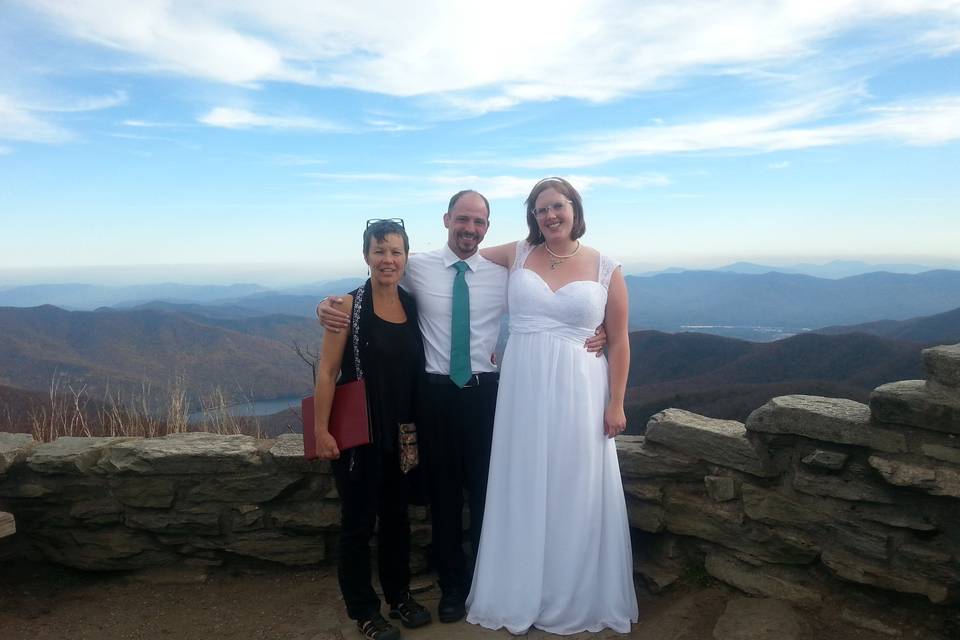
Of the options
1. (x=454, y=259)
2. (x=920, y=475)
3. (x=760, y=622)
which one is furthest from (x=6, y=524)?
(x=920, y=475)

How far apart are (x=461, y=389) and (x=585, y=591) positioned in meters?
1.23

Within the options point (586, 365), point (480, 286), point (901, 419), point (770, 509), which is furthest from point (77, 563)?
point (901, 419)

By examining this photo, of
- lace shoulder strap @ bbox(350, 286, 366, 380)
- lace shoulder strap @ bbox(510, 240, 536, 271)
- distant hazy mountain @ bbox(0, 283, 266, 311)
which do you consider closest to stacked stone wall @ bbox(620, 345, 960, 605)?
lace shoulder strap @ bbox(510, 240, 536, 271)

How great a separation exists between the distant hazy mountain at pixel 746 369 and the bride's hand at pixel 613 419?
677 cm

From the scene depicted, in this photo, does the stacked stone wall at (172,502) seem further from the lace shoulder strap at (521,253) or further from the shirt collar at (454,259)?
the lace shoulder strap at (521,253)

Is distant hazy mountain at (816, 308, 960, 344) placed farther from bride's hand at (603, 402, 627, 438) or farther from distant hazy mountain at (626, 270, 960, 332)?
distant hazy mountain at (626, 270, 960, 332)

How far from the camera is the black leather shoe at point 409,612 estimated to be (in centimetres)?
336

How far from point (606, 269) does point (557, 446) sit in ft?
3.10

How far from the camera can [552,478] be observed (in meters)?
3.29

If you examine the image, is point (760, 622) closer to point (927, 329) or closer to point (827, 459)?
Answer: point (827, 459)

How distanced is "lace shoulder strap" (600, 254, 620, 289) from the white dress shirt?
51 cm

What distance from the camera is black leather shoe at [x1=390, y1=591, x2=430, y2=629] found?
3.36 m

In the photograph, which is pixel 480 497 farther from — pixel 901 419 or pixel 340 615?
pixel 901 419

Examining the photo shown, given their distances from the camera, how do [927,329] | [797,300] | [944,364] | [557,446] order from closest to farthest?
[944,364], [557,446], [927,329], [797,300]
